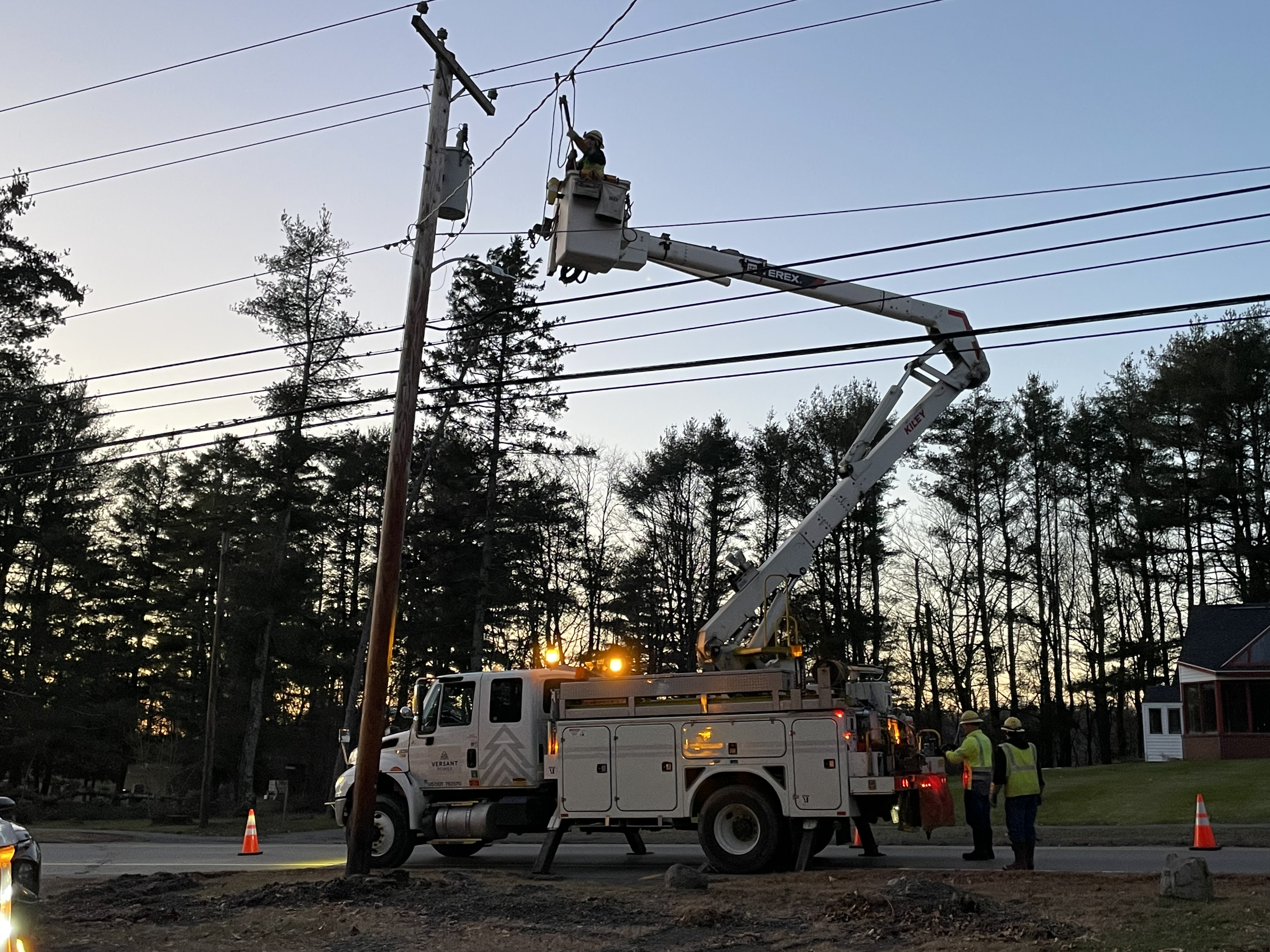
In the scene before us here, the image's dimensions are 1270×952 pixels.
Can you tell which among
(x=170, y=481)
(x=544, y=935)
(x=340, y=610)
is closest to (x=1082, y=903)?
(x=544, y=935)

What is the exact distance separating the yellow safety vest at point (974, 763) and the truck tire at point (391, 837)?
7.28 m

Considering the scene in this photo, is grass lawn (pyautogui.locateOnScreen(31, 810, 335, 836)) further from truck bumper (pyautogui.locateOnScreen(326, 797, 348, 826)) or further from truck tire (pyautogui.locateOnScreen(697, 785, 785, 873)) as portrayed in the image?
truck tire (pyautogui.locateOnScreen(697, 785, 785, 873))

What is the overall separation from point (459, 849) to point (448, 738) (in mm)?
2404

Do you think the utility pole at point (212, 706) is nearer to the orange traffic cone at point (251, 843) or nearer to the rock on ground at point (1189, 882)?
the orange traffic cone at point (251, 843)

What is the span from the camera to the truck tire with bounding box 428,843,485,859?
1761cm

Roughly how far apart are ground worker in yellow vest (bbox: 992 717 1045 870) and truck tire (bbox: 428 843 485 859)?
764 cm

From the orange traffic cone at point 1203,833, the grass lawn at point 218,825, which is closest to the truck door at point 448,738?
the orange traffic cone at point 1203,833

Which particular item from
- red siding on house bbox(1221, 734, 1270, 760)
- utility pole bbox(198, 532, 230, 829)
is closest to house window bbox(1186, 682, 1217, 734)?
red siding on house bbox(1221, 734, 1270, 760)

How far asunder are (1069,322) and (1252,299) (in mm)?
1859

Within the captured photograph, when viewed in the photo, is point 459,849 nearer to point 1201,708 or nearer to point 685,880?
point 685,880

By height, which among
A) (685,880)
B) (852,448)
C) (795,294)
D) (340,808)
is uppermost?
(795,294)

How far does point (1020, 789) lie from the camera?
14.0 m

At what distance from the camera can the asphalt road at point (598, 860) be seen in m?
14.9

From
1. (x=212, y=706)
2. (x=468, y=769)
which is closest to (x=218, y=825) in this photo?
(x=212, y=706)
